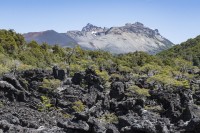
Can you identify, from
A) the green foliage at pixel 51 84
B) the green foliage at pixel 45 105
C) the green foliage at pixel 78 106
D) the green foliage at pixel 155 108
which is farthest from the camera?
the green foliage at pixel 51 84

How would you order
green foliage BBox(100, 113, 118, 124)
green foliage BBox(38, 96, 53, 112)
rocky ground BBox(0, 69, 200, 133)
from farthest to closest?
green foliage BBox(38, 96, 53, 112), green foliage BBox(100, 113, 118, 124), rocky ground BBox(0, 69, 200, 133)

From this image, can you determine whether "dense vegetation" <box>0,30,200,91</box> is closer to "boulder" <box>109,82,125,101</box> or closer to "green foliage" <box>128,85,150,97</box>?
"green foliage" <box>128,85,150,97</box>

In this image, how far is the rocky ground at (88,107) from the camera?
32656 mm

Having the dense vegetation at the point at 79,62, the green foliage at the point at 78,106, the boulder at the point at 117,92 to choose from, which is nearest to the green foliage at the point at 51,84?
the dense vegetation at the point at 79,62

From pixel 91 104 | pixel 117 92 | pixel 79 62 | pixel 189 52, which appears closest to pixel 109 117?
pixel 91 104

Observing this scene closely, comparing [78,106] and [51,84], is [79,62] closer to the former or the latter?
[51,84]

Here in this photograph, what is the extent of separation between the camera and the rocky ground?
32.7 metres

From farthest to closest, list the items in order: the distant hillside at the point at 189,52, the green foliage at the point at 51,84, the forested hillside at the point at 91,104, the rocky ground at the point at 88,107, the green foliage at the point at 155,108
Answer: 1. the distant hillside at the point at 189,52
2. the green foliage at the point at 51,84
3. the green foliage at the point at 155,108
4. the forested hillside at the point at 91,104
5. the rocky ground at the point at 88,107

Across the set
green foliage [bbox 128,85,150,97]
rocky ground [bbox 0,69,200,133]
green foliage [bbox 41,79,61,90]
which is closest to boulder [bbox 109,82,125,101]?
rocky ground [bbox 0,69,200,133]

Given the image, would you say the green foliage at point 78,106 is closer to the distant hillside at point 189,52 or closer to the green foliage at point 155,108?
the green foliage at point 155,108

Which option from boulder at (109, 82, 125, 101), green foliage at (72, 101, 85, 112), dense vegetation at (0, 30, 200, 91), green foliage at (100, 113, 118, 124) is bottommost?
green foliage at (100, 113, 118, 124)

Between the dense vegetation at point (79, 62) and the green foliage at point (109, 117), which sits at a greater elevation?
the dense vegetation at point (79, 62)

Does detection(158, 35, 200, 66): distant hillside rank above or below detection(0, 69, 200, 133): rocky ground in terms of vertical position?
above

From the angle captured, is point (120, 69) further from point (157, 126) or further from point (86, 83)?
point (157, 126)
